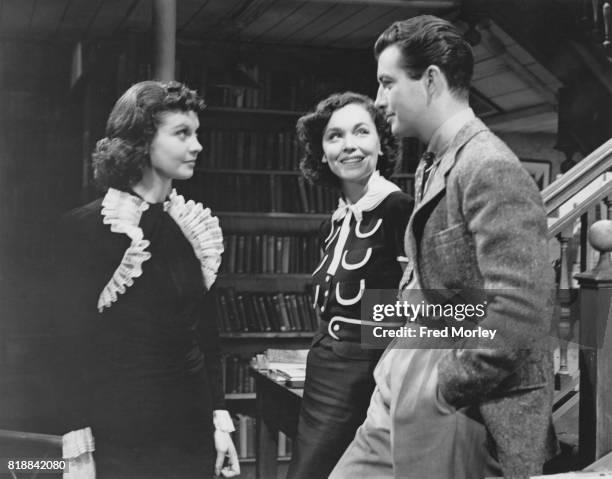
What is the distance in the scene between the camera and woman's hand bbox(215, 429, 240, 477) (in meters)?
2.20

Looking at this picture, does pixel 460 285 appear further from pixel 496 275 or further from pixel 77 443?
pixel 77 443

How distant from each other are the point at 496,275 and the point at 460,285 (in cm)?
13

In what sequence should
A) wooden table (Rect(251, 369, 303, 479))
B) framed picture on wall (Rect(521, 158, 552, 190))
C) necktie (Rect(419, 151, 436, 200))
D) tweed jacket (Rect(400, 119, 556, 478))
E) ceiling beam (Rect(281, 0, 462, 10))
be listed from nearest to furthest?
tweed jacket (Rect(400, 119, 556, 478)) < necktie (Rect(419, 151, 436, 200)) < wooden table (Rect(251, 369, 303, 479)) < ceiling beam (Rect(281, 0, 462, 10)) < framed picture on wall (Rect(521, 158, 552, 190))

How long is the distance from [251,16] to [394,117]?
2271 mm

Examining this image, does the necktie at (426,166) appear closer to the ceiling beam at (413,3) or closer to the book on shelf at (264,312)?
the ceiling beam at (413,3)

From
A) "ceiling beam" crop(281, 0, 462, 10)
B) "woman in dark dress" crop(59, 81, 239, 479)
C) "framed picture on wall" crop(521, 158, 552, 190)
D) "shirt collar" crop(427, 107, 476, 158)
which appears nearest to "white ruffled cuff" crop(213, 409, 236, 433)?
"woman in dark dress" crop(59, 81, 239, 479)

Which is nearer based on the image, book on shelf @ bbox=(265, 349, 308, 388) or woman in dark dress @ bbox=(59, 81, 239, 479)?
woman in dark dress @ bbox=(59, 81, 239, 479)

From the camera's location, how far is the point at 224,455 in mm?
2225

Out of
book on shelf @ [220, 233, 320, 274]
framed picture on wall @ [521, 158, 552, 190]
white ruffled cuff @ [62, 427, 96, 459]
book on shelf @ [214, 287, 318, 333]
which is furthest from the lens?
framed picture on wall @ [521, 158, 552, 190]

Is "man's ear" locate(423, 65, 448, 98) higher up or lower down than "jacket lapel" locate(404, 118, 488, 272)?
higher up

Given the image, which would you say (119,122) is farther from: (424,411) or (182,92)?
(424,411)

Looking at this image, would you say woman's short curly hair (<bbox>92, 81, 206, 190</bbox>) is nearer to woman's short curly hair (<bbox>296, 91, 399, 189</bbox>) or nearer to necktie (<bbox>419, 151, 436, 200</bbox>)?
woman's short curly hair (<bbox>296, 91, 399, 189</bbox>)

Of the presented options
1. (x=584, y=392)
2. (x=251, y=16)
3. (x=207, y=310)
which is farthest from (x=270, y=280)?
(x=584, y=392)

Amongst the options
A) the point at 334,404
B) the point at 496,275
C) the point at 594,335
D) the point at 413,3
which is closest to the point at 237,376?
the point at 413,3
